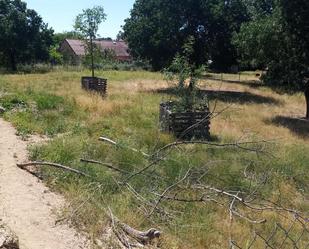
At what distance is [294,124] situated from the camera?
664 inches

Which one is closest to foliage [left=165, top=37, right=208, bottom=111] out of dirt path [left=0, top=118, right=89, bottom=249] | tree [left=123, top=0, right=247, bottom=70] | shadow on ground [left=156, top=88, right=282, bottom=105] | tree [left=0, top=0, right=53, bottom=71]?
dirt path [left=0, top=118, right=89, bottom=249]

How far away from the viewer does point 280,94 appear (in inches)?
1037

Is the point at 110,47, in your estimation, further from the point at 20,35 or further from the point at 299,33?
the point at 299,33

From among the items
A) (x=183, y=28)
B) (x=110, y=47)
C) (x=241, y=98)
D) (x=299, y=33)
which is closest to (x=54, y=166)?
(x=299, y=33)

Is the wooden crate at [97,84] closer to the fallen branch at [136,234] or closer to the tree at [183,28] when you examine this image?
the tree at [183,28]

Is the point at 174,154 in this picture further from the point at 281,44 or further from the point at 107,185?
the point at 281,44

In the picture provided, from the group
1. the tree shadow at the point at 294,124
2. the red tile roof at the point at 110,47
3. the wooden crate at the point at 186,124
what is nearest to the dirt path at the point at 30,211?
the wooden crate at the point at 186,124

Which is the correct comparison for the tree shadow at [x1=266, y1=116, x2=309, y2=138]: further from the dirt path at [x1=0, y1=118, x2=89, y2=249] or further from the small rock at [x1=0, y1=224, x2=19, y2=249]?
the small rock at [x1=0, y1=224, x2=19, y2=249]

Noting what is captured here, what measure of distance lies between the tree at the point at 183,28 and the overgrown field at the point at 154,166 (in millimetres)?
9482

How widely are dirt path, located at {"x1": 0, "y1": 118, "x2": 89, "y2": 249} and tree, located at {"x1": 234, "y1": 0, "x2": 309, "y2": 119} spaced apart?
12327mm

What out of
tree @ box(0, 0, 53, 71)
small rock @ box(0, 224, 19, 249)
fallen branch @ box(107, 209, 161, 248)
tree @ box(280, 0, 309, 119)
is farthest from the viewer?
tree @ box(0, 0, 53, 71)

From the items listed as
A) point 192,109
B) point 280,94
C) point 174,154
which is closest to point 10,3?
point 280,94

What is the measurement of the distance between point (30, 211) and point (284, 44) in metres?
14.2

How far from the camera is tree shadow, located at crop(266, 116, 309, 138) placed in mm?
15057
